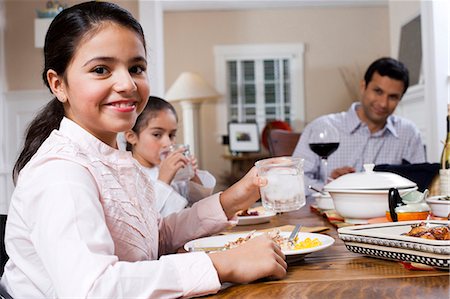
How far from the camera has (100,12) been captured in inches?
46.6

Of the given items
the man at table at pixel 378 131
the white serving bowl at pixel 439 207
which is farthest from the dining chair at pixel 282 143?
the white serving bowl at pixel 439 207

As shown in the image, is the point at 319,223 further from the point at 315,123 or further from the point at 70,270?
the point at 315,123

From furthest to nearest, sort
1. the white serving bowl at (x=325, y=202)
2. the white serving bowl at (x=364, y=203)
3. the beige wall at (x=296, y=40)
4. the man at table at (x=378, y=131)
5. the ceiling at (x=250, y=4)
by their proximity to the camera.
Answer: the beige wall at (x=296, y=40) → the ceiling at (x=250, y=4) → the man at table at (x=378, y=131) → the white serving bowl at (x=325, y=202) → the white serving bowl at (x=364, y=203)

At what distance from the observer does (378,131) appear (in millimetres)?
3369

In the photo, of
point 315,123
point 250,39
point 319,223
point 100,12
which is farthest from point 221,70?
point 100,12

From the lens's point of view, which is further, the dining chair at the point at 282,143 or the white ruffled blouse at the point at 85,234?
the dining chair at the point at 282,143

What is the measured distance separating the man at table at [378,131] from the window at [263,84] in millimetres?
5005

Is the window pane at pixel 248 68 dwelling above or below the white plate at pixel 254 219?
above

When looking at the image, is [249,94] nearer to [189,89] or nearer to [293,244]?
[189,89]

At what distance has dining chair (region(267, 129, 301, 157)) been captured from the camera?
3539mm

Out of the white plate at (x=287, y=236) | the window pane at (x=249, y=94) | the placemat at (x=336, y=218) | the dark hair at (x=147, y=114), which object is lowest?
the placemat at (x=336, y=218)

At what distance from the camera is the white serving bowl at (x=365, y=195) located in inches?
66.6

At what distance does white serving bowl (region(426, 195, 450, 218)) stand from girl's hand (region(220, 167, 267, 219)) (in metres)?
0.48

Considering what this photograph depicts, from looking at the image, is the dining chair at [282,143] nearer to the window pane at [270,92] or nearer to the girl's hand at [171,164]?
the girl's hand at [171,164]
